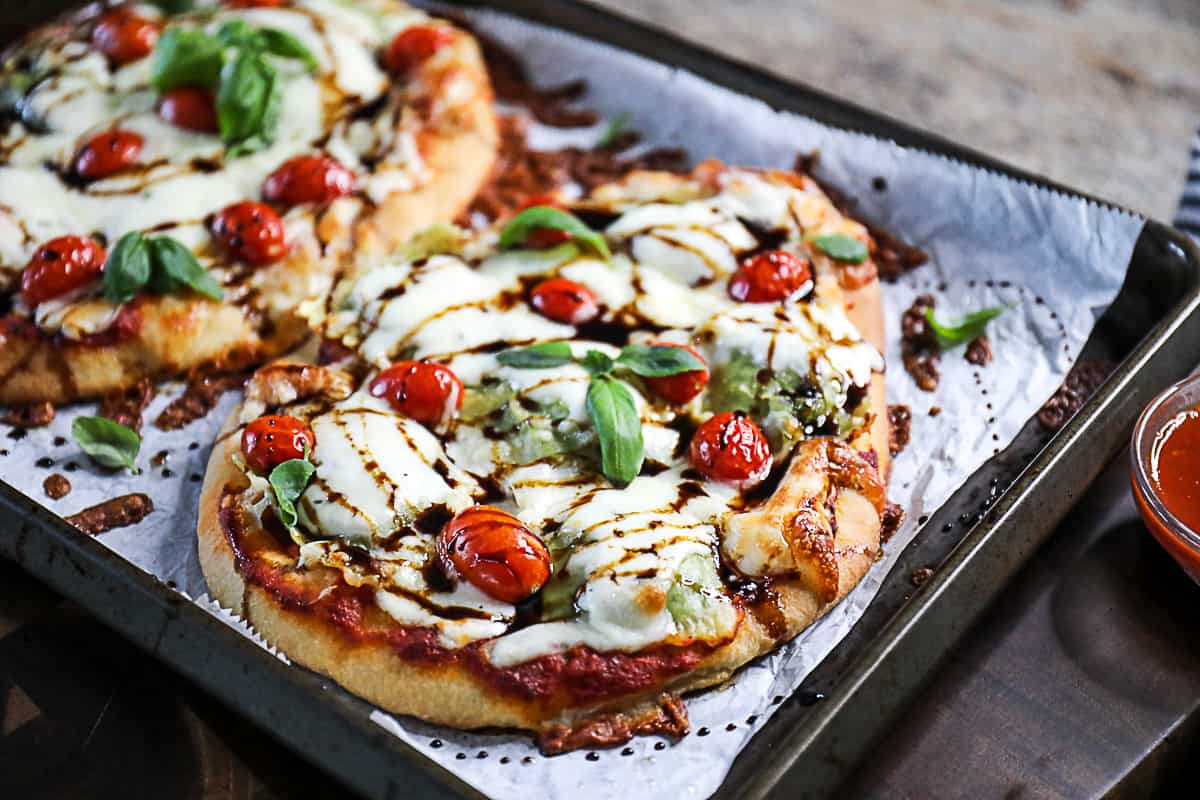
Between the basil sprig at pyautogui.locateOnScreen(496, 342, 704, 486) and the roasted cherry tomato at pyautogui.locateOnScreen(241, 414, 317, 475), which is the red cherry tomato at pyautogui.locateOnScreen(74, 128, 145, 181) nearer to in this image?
the roasted cherry tomato at pyautogui.locateOnScreen(241, 414, 317, 475)

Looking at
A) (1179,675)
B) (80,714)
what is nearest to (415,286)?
(80,714)

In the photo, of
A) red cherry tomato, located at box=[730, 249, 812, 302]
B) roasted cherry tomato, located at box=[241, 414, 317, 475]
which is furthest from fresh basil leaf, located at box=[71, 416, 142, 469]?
red cherry tomato, located at box=[730, 249, 812, 302]

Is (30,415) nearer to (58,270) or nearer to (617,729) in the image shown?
(58,270)

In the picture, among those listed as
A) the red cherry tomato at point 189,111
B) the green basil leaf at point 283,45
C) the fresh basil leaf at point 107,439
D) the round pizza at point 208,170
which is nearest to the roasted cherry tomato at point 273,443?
the fresh basil leaf at point 107,439

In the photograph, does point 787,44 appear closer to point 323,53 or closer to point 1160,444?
point 323,53

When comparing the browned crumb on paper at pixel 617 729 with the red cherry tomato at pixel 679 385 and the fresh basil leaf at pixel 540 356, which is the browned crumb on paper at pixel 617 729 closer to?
the red cherry tomato at pixel 679 385

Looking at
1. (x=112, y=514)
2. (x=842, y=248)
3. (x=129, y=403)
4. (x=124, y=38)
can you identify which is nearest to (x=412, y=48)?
(x=124, y=38)
